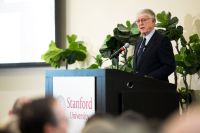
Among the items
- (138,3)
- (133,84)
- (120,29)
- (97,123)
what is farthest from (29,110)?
(138,3)

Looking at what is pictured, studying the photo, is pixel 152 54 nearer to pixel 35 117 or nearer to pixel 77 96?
pixel 77 96

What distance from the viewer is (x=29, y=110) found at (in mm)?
737

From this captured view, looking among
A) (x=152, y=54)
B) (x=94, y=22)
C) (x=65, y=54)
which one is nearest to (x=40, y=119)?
(x=152, y=54)

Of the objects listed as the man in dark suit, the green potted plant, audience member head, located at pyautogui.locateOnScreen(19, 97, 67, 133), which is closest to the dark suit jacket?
the man in dark suit

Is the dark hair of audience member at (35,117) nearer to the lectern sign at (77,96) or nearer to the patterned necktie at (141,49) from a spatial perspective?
the lectern sign at (77,96)

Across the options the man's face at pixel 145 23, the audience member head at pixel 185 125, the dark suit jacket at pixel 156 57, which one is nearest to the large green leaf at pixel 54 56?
the man's face at pixel 145 23

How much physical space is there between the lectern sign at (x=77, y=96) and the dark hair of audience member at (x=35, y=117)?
4.93ft

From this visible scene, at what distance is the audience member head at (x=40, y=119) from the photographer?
2.37 ft

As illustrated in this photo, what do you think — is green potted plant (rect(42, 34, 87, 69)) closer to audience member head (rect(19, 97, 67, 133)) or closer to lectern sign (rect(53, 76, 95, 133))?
lectern sign (rect(53, 76, 95, 133))

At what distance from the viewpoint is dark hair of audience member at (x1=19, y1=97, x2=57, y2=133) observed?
0.73 meters

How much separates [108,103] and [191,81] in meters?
2.50

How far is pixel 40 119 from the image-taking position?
73 cm

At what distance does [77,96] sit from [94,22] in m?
2.90

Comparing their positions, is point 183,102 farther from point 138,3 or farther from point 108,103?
point 108,103
